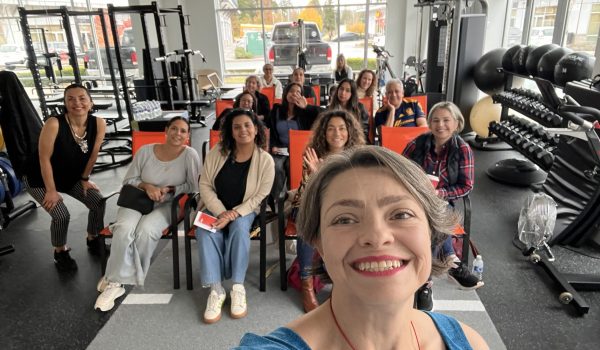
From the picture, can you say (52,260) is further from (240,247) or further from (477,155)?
(477,155)

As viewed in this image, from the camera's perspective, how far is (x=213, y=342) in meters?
2.01

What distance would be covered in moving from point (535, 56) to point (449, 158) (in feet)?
7.68

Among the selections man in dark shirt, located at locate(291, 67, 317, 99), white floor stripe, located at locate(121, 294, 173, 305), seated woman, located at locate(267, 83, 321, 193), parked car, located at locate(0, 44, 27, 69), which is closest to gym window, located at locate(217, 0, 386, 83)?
parked car, located at locate(0, 44, 27, 69)

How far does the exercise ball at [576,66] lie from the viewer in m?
3.32

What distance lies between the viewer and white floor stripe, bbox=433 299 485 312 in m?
2.21

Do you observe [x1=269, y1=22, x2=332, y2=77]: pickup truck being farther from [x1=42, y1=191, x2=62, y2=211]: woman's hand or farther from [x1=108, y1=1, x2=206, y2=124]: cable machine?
[x1=42, y1=191, x2=62, y2=211]: woman's hand

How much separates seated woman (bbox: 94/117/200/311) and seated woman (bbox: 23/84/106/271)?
41 centimetres

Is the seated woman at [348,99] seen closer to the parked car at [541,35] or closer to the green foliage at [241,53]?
the parked car at [541,35]

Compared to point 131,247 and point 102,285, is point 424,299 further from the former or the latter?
point 102,285

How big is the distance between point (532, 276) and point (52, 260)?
335 centimetres

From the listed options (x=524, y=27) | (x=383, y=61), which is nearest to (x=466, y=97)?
(x=524, y=27)

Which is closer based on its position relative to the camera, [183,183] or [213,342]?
[213,342]

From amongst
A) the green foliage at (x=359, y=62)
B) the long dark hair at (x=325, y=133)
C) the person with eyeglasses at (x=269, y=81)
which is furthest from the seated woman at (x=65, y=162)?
the green foliage at (x=359, y=62)

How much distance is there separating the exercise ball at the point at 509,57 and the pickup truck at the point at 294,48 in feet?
18.2
